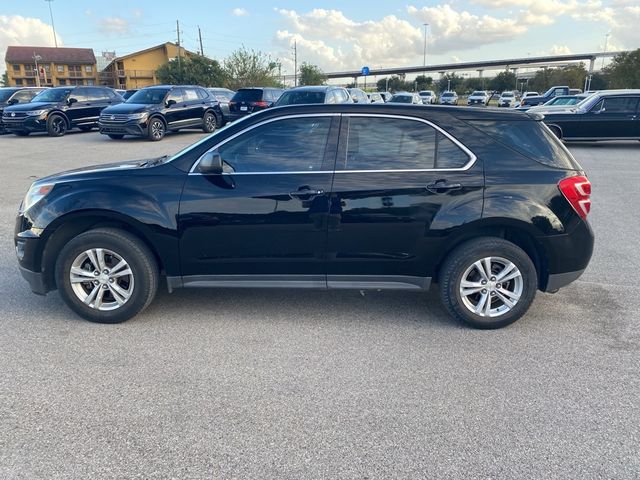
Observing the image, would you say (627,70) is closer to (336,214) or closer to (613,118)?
(613,118)

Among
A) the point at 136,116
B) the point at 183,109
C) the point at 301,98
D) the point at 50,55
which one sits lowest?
the point at 136,116

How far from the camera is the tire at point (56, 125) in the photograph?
17344 mm

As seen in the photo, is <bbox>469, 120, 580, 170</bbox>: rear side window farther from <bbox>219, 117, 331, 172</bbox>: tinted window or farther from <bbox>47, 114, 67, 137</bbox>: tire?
<bbox>47, 114, 67, 137</bbox>: tire

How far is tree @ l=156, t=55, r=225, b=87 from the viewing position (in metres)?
48.6

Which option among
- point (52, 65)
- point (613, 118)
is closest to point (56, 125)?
point (613, 118)

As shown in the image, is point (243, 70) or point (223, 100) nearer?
point (223, 100)

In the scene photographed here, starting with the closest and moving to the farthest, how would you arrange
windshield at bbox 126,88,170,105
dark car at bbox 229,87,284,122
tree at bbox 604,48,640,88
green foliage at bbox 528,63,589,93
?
windshield at bbox 126,88,170,105 < dark car at bbox 229,87,284,122 < tree at bbox 604,48,640,88 < green foliage at bbox 528,63,589,93

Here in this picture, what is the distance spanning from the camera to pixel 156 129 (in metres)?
16.3

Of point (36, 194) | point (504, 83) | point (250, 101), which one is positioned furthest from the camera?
point (504, 83)

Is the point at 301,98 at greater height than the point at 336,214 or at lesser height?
greater

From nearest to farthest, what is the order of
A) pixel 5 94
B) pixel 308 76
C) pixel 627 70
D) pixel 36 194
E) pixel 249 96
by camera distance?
pixel 36 194, pixel 249 96, pixel 5 94, pixel 627 70, pixel 308 76

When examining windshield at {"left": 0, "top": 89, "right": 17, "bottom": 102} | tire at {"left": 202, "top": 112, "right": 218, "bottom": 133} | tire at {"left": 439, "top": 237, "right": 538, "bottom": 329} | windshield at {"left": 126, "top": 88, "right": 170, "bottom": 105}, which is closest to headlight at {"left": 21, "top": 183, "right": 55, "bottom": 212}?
tire at {"left": 439, "top": 237, "right": 538, "bottom": 329}

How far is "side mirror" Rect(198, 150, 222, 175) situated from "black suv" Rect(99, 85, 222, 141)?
1334cm

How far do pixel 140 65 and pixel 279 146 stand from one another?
77.8 meters
